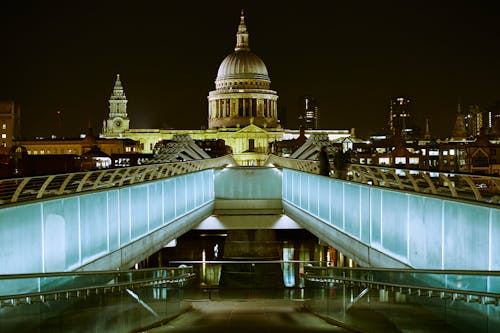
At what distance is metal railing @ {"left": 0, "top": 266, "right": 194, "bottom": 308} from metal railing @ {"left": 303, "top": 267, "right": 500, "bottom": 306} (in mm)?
3433

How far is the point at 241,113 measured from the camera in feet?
570

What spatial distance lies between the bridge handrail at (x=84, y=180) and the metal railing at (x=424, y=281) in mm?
5415

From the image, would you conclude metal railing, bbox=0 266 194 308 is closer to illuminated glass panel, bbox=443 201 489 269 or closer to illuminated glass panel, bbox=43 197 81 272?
illuminated glass panel, bbox=43 197 81 272

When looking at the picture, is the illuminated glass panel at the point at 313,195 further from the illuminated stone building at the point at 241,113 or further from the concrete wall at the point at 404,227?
the illuminated stone building at the point at 241,113

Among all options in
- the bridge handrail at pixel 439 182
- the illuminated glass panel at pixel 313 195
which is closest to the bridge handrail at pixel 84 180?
the illuminated glass panel at pixel 313 195

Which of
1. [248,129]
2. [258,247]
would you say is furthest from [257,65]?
[258,247]

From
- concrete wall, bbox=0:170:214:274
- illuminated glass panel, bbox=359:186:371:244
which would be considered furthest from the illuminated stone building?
illuminated glass panel, bbox=359:186:371:244

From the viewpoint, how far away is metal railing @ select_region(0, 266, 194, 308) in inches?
367

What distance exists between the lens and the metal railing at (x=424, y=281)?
922cm

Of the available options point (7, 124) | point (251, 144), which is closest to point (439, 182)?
point (251, 144)

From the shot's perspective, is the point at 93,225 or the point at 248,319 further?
the point at 93,225

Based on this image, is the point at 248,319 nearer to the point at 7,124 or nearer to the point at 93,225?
the point at 93,225

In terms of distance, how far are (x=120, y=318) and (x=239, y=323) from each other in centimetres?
223

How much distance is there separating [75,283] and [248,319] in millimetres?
3861
